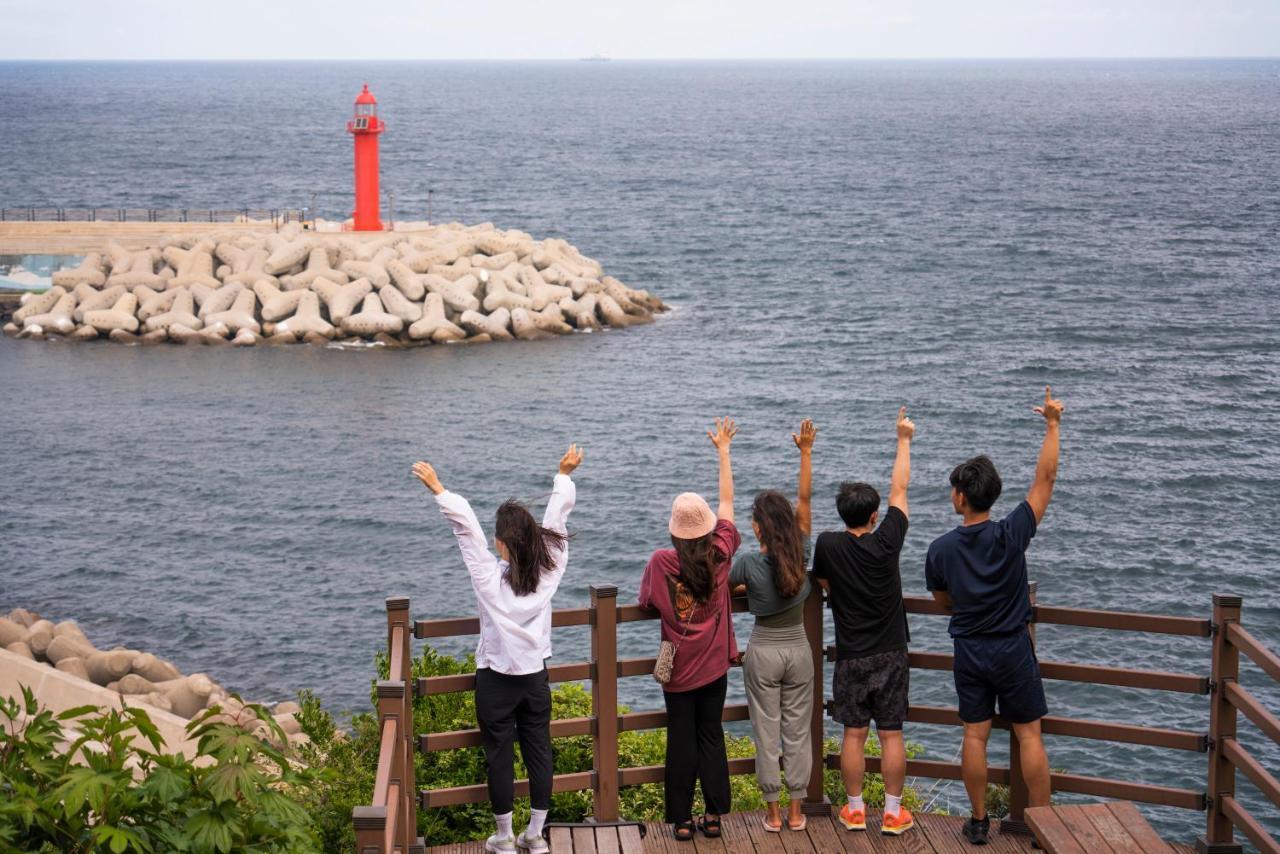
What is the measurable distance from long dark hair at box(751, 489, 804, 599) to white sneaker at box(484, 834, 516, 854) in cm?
171

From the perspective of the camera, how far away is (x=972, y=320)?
156 ft

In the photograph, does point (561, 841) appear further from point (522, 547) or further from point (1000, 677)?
point (1000, 677)

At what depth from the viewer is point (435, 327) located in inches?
1604

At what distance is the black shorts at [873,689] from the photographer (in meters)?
7.20

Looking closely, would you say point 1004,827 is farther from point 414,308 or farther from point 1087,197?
point 1087,197

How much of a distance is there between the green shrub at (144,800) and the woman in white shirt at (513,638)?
1.75m

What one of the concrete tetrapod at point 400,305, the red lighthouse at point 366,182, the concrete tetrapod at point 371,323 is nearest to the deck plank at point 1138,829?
the concrete tetrapod at point 371,323

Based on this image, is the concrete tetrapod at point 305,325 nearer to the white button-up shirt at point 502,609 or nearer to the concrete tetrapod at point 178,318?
the concrete tetrapod at point 178,318

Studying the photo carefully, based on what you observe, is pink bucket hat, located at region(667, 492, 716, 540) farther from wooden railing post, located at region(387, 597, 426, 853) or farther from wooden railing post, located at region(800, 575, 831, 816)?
wooden railing post, located at region(387, 597, 426, 853)

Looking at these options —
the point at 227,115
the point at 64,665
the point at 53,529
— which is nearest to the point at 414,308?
the point at 53,529

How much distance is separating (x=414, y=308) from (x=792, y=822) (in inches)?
1382

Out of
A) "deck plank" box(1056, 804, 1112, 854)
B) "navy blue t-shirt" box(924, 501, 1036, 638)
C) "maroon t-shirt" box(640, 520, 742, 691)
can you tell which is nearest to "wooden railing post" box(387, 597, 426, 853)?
"maroon t-shirt" box(640, 520, 742, 691)

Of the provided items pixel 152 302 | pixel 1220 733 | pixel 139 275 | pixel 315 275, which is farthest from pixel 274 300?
pixel 1220 733

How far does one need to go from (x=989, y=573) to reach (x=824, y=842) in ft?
5.13
